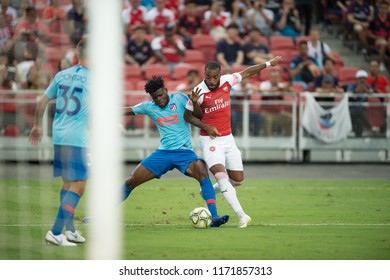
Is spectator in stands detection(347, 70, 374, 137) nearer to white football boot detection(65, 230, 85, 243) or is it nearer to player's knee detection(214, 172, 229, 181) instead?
player's knee detection(214, 172, 229, 181)

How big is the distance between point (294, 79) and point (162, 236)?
12388 millimetres

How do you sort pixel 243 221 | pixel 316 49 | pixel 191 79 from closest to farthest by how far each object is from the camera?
1. pixel 243 221
2. pixel 191 79
3. pixel 316 49

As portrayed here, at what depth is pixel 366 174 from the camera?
770 inches

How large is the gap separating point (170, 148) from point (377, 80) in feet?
37.6

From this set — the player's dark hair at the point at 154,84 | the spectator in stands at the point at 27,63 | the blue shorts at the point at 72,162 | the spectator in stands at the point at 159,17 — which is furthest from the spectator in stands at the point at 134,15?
the blue shorts at the point at 72,162

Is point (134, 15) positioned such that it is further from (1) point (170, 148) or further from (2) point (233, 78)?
(1) point (170, 148)

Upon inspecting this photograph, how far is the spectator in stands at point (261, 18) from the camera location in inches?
945

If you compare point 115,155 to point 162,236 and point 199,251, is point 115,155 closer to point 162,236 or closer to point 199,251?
point 199,251

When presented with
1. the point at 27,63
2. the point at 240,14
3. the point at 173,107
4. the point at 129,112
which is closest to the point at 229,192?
the point at 173,107

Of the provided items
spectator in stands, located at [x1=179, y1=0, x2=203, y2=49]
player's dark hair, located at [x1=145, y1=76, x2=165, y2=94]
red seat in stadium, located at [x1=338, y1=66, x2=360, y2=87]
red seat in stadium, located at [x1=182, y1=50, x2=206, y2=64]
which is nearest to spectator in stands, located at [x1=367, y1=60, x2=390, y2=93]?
red seat in stadium, located at [x1=338, y1=66, x2=360, y2=87]

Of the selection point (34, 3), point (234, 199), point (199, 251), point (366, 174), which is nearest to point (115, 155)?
point (199, 251)

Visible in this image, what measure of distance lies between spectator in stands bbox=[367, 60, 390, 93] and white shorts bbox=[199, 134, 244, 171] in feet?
34.9

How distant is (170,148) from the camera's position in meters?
11.7

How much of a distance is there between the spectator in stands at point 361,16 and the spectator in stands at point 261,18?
208cm
